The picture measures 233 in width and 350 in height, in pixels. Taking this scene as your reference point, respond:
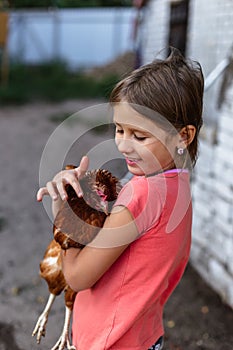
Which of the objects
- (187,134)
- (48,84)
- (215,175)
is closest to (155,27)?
(215,175)

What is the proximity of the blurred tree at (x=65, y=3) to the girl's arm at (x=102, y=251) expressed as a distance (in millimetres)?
15854

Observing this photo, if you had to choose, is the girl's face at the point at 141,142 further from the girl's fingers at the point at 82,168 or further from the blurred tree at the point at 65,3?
the blurred tree at the point at 65,3

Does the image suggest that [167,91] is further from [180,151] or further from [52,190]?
[52,190]

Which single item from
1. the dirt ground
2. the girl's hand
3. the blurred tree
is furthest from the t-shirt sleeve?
the blurred tree

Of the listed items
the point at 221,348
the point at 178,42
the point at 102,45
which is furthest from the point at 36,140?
the point at 102,45

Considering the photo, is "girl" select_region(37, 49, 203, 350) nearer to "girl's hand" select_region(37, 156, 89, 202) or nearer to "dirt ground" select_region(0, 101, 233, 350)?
"girl's hand" select_region(37, 156, 89, 202)

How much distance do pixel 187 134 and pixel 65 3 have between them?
18.3 m

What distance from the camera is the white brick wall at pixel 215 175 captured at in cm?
315

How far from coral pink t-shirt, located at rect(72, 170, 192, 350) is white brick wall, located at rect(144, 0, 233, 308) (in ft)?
5.98

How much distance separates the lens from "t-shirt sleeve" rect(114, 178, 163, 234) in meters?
1.21

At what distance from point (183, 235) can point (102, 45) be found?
53.3ft

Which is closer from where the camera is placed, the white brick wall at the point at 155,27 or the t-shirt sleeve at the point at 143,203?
the t-shirt sleeve at the point at 143,203

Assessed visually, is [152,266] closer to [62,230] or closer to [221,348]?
[62,230]

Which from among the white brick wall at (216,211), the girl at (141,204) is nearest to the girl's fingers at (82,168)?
the girl at (141,204)
